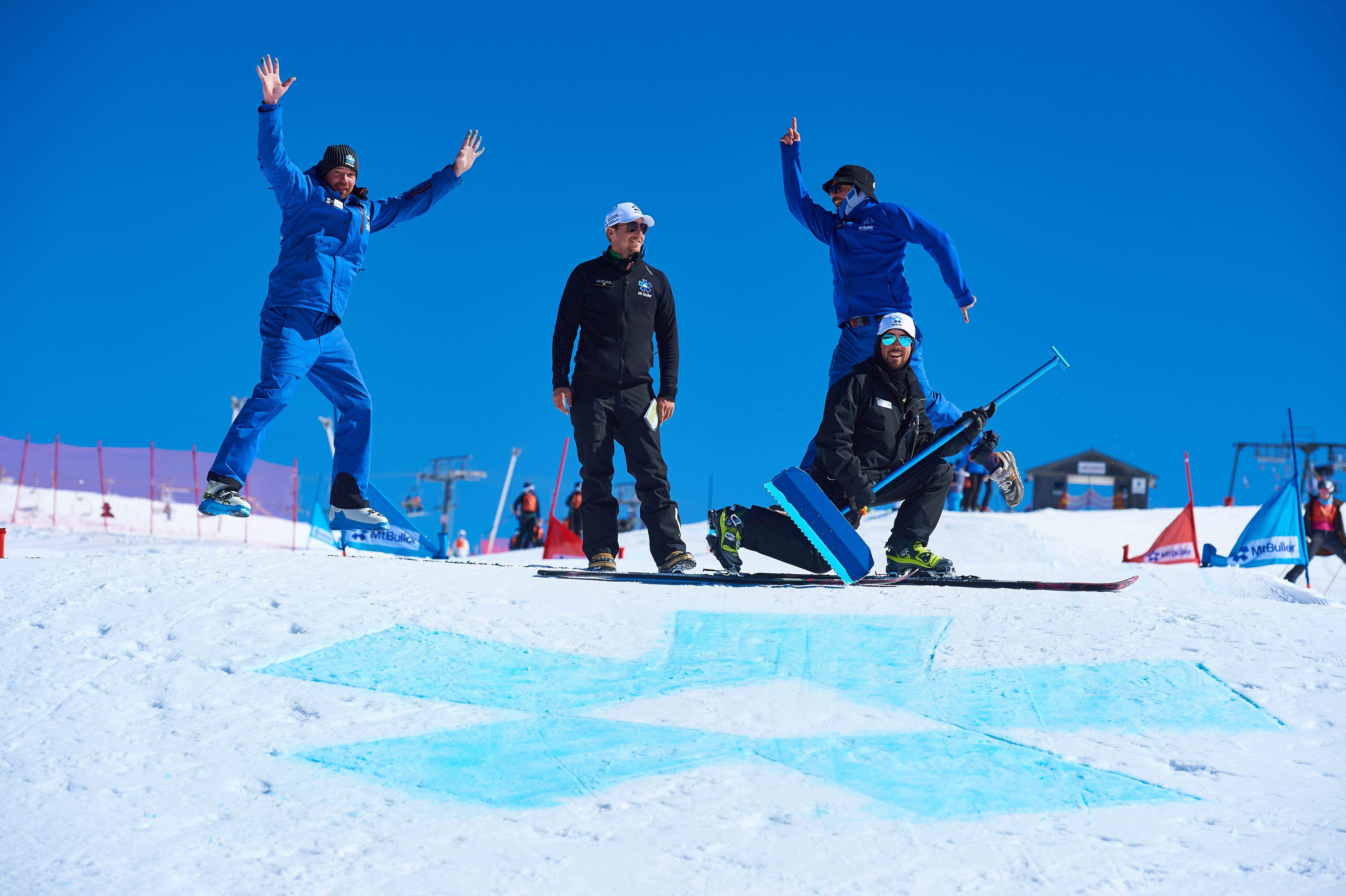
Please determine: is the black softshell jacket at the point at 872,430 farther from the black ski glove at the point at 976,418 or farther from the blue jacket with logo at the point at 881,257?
the blue jacket with logo at the point at 881,257

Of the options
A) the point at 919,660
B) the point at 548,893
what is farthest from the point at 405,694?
the point at 919,660

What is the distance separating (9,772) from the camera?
235 cm

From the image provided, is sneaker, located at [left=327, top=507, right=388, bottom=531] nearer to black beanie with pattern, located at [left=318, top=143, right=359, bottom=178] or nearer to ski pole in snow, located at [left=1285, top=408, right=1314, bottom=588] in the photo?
black beanie with pattern, located at [left=318, top=143, right=359, bottom=178]

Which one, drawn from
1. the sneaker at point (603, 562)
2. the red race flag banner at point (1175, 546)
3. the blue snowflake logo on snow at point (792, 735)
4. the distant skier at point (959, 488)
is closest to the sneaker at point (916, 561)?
the blue snowflake logo on snow at point (792, 735)

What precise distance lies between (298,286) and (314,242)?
0.26m

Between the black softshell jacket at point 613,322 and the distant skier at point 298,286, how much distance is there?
1344mm

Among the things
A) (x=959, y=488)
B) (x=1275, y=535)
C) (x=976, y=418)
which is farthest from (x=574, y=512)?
(x=976, y=418)

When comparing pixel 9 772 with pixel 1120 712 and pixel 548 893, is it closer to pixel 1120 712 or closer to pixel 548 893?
pixel 548 893

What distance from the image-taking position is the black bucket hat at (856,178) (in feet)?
19.2

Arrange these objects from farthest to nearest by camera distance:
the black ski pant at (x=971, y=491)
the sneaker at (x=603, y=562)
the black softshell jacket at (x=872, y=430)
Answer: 1. the black ski pant at (x=971, y=491)
2. the sneaker at (x=603, y=562)
3. the black softshell jacket at (x=872, y=430)

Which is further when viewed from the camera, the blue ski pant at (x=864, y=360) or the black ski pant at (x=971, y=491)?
the black ski pant at (x=971, y=491)

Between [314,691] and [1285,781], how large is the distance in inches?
101

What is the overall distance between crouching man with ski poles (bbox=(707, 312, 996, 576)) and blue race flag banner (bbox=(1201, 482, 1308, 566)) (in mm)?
5311

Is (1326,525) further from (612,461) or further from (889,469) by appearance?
(612,461)
